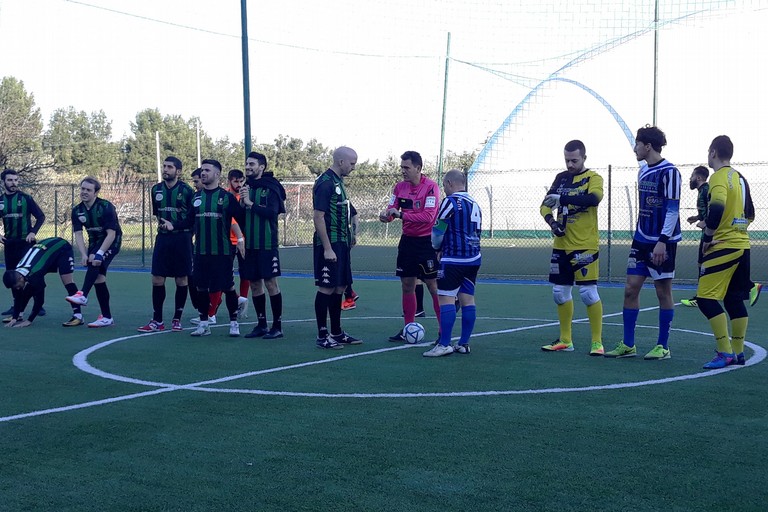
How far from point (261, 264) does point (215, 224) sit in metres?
0.80

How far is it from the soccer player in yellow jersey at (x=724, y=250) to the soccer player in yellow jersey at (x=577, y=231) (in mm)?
1146

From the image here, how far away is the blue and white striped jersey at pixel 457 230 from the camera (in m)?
8.56

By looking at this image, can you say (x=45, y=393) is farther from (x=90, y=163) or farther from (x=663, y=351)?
(x=90, y=163)

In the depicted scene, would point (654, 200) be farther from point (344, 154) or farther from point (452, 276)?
point (344, 154)

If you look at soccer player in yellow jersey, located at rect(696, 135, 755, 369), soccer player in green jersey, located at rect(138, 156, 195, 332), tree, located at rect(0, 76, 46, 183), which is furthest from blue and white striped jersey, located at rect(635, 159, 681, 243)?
tree, located at rect(0, 76, 46, 183)

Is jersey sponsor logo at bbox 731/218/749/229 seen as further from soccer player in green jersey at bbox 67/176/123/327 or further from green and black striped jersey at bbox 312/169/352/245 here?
soccer player in green jersey at bbox 67/176/123/327

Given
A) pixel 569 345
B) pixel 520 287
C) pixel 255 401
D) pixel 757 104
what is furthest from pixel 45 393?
pixel 757 104

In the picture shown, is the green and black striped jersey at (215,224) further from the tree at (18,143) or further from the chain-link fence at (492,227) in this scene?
the tree at (18,143)

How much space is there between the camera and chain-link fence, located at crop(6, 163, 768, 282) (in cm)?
2205

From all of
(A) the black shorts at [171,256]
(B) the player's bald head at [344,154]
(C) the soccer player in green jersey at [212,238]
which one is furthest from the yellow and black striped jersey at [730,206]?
(A) the black shorts at [171,256]

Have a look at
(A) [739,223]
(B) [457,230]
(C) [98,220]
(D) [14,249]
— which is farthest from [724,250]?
(D) [14,249]

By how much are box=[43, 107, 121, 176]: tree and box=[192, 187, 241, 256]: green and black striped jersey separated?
74.9 metres

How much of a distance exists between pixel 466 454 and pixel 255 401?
2.03m

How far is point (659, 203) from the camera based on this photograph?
8109 mm
